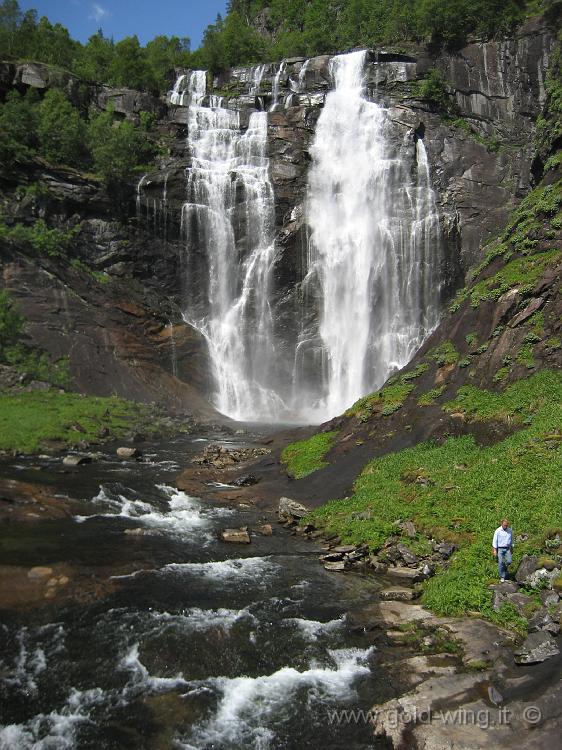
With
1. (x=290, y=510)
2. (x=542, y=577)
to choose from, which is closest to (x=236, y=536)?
(x=290, y=510)

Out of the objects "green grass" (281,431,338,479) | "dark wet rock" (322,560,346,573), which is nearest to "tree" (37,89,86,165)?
"green grass" (281,431,338,479)

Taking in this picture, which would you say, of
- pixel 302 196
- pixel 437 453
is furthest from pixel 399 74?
pixel 437 453

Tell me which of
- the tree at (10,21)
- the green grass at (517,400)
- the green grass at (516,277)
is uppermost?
the tree at (10,21)

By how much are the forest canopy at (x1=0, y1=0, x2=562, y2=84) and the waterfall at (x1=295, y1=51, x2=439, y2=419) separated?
652 inches

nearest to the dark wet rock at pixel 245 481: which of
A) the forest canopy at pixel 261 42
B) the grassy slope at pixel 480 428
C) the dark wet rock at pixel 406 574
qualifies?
the grassy slope at pixel 480 428

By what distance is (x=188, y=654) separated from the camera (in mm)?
9477

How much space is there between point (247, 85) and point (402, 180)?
26895 mm

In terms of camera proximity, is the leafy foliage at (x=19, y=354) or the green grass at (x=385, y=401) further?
the leafy foliage at (x=19, y=354)

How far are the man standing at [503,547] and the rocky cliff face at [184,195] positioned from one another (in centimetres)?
3221

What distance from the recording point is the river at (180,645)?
7684 millimetres

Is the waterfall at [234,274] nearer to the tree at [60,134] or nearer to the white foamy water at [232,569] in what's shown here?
the tree at [60,134]

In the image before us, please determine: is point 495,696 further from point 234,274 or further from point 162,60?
point 162,60

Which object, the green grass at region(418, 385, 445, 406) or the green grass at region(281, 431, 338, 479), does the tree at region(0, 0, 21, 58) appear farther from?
the green grass at region(418, 385, 445, 406)

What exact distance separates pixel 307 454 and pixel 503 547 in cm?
1266
